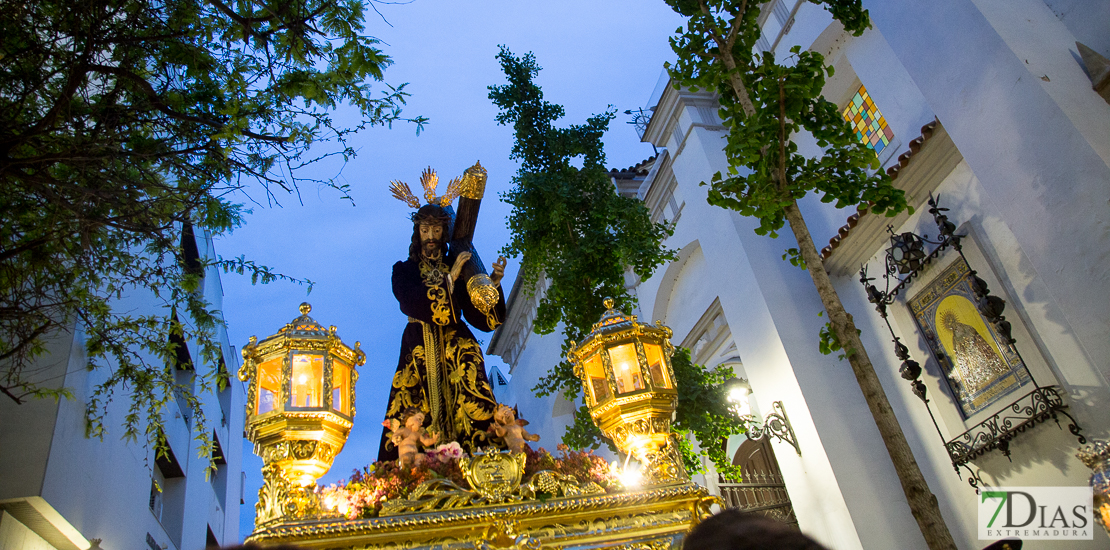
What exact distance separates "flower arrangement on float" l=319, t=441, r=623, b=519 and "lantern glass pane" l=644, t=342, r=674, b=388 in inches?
24.7

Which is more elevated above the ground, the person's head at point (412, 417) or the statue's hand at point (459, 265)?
the statue's hand at point (459, 265)

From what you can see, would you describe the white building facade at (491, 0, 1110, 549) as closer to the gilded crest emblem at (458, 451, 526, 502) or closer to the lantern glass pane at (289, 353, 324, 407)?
the gilded crest emblem at (458, 451, 526, 502)

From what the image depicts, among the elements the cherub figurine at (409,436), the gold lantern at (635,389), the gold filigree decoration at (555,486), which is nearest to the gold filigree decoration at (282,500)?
the cherub figurine at (409,436)

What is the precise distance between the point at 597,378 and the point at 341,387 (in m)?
1.69

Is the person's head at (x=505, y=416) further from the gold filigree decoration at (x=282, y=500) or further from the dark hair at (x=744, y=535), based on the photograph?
the dark hair at (x=744, y=535)

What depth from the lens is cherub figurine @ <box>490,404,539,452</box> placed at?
16.0 feet

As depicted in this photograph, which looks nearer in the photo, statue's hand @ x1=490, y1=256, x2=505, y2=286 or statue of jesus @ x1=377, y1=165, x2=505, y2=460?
statue of jesus @ x1=377, y1=165, x2=505, y2=460

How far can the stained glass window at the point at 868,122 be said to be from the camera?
9.19 m

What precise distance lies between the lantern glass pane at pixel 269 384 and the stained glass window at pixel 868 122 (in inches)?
301

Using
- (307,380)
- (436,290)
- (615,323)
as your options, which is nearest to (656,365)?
(615,323)

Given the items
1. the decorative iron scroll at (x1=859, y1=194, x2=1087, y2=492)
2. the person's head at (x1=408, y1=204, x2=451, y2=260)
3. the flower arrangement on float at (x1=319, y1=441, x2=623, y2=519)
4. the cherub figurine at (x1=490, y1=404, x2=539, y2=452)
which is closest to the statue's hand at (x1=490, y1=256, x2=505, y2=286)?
the person's head at (x1=408, y1=204, x2=451, y2=260)

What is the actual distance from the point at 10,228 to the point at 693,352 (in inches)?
377

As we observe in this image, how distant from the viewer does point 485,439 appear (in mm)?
5223

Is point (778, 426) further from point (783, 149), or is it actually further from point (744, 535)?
point (744, 535)
